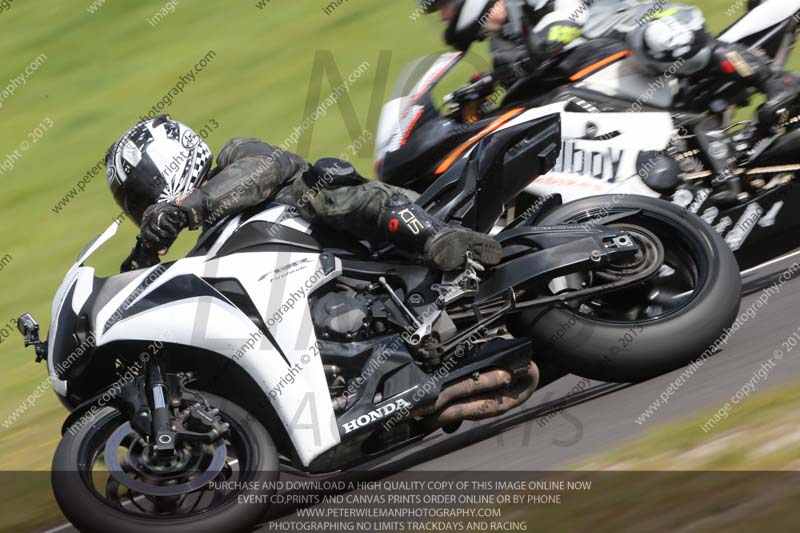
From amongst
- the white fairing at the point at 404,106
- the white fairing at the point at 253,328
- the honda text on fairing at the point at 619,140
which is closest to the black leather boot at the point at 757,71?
the honda text on fairing at the point at 619,140

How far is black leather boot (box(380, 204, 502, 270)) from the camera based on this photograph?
481 cm

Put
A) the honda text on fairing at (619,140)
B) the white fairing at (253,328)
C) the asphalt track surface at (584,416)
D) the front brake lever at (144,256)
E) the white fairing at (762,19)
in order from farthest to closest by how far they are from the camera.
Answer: the white fairing at (762,19) → the honda text on fairing at (619,140) → the front brake lever at (144,256) → the asphalt track surface at (584,416) → the white fairing at (253,328)

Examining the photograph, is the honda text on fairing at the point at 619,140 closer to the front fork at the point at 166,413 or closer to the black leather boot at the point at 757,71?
the black leather boot at the point at 757,71

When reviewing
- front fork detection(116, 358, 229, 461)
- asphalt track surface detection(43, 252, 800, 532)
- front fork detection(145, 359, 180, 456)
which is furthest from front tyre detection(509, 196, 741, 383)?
front fork detection(145, 359, 180, 456)

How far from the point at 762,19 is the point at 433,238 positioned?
2.53 meters

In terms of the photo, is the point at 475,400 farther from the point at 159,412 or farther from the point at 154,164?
the point at 154,164

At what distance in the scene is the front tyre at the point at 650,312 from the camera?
16.0ft

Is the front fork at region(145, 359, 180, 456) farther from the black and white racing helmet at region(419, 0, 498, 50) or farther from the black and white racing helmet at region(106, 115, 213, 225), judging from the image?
the black and white racing helmet at region(419, 0, 498, 50)

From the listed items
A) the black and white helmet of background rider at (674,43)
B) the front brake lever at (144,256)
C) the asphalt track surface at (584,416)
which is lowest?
the asphalt track surface at (584,416)

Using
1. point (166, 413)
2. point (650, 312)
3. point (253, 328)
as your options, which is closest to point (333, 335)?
point (253, 328)

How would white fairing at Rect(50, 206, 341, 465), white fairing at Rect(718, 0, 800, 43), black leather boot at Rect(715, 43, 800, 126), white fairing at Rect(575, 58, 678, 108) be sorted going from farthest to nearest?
white fairing at Rect(718, 0, 800, 43) → white fairing at Rect(575, 58, 678, 108) → black leather boot at Rect(715, 43, 800, 126) → white fairing at Rect(50, 206, 341, 465)

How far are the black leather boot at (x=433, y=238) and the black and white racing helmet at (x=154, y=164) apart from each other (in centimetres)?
81

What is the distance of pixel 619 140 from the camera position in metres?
5.78

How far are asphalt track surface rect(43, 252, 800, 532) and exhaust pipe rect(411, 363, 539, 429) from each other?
18cm
